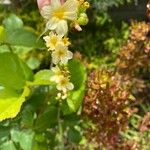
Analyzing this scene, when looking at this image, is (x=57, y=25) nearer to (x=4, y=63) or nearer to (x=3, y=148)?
(x=4, y=63)

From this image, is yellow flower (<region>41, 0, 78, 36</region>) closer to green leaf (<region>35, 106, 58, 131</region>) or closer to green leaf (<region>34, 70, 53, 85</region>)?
green leaf (<region>34, 70, 53, 85</region>)

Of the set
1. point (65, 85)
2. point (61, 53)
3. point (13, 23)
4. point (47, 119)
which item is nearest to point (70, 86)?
point (65, 85)

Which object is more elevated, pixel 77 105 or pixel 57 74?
pixel 57 74

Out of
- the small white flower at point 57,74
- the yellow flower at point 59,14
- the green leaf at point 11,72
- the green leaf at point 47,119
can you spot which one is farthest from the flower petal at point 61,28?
the green leaf at point 47,119

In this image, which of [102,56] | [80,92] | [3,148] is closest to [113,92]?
[80,92]

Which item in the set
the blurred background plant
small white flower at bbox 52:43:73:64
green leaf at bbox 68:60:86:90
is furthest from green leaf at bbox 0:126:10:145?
small white flower at bbox 52:43:73:64

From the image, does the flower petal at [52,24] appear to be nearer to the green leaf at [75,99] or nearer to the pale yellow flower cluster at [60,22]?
the pale yellow flower cluster at [60,22]

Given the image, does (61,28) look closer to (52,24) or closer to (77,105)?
(52,24)
